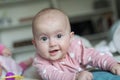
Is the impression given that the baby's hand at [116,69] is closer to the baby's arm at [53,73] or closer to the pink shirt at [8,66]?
the baby's arm at [53,73]

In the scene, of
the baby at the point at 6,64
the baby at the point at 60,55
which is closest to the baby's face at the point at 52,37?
the baby at the point at 60,55

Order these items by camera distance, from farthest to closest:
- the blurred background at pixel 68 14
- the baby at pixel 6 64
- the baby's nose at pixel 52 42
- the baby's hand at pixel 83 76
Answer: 1. the blurred background at pixel 68 14
2. the baby at pixel 6 64
3. the baby's nose at pixel 52 42
4. the baby's hand at pixel 83 76

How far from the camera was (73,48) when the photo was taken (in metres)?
1.12

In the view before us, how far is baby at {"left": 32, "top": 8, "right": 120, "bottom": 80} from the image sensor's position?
37.7 inches

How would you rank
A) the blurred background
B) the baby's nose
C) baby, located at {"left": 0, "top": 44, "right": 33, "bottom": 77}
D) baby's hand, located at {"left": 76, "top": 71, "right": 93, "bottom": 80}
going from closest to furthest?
baby's hand, located at {"left": 76, "top": 71, "right": 93, "bottom": 80}
the baby's nose
baby, located at {"left": 0, "top": 44, "right": 33, "bottom": 77}
the blurred background

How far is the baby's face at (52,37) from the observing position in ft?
3.19

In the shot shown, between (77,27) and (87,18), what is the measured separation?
0.66ft

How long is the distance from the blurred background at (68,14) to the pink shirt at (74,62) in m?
2.23

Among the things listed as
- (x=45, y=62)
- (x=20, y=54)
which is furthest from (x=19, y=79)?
(x=20, y=54)

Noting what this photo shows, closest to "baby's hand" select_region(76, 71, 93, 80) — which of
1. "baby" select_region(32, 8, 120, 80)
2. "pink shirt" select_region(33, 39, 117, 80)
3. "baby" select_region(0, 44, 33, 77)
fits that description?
"baby" select_region(32, 8, 120, 80)

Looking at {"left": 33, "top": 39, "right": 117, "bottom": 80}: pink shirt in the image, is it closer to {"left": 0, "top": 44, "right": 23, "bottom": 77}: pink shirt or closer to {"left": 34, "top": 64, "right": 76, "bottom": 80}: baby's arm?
{"left": 34, "top": 64, "right": 76, "bottom": 80}: baby's arm

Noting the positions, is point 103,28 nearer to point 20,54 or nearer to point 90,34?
point 90,34

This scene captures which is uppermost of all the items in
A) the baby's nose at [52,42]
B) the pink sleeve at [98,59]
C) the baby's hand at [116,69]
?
the baby's nose at [52,42]

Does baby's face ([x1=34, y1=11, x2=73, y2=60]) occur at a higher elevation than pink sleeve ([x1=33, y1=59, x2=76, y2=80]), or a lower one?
higher
